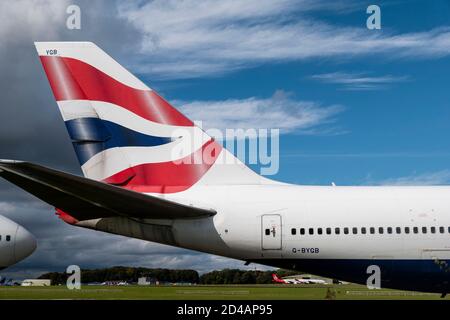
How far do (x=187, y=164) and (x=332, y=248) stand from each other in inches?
203

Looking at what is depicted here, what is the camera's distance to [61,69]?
1862 centimetres

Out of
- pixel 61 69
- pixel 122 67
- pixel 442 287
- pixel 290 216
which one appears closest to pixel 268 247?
pixel 290 216

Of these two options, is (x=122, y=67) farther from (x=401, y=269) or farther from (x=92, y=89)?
(x=401, y=269)

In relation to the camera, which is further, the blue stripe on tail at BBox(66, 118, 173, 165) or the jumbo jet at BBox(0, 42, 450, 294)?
the blue stripe on tail at BBox(66, 118, 173, 165)

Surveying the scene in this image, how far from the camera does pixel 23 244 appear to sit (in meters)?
29.5

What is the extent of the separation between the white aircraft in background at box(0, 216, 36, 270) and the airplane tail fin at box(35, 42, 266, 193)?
1350 cm

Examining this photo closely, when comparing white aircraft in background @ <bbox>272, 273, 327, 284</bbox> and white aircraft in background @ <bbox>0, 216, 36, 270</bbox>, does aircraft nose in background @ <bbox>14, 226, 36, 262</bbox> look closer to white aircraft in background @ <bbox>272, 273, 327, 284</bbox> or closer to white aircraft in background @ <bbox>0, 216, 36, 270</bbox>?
white aircraft in background @ <bbox>0, 216, 36, 270</bbox>

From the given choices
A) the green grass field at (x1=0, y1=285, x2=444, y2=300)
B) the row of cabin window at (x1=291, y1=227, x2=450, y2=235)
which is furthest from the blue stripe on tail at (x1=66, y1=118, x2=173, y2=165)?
the green grass field at (x1=0, y1=285, x2=444, y2=300)

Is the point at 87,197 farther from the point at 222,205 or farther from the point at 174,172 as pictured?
the point at 222,205

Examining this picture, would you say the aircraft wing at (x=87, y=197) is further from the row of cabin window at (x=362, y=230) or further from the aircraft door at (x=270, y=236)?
the row of cabin window at (x=362, y=230)

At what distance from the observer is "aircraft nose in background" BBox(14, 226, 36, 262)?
29.3 metres

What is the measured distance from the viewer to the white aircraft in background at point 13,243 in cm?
2900

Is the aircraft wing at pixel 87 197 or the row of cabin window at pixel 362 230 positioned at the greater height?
the aircraft wing at pixel 87 197

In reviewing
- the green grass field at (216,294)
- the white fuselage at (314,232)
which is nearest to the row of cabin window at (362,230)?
the white fuselage at (314,232)
